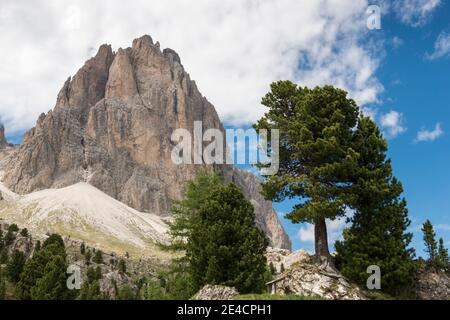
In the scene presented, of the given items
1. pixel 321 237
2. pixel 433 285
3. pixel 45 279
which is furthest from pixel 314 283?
pixel 45 279

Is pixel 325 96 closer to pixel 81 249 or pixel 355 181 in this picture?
pixel 355 181

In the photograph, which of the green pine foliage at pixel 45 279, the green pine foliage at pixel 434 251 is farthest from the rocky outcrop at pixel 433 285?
the green pine foliage at pixel 45 279

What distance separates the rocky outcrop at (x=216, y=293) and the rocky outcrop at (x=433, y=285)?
14549 millimetres

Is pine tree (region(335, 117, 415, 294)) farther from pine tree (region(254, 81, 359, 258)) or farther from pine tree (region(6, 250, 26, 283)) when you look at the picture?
pine tree (region(6, 250, 26, 283))

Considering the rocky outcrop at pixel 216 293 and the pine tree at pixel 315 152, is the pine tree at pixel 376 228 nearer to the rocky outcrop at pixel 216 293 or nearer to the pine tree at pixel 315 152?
the pine tree at pixel 315 152

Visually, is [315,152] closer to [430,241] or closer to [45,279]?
[430,241]

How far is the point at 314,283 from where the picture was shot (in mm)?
31266

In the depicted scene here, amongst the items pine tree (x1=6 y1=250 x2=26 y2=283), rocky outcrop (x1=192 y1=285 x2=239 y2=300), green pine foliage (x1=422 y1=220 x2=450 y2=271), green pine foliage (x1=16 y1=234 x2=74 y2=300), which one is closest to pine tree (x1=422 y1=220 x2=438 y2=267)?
green pine foliage (x1=422 y1=220 x2=450 y2=271)

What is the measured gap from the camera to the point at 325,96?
117 ft

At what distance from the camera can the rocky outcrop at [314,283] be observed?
30156mm

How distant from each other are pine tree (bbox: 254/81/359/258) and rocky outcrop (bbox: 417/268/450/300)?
22.9 feet

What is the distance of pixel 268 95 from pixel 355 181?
10.6 meters

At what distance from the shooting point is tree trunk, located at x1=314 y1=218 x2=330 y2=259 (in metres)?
34.2
